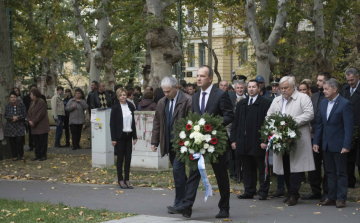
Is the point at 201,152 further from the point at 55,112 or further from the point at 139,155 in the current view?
the point at 55,112

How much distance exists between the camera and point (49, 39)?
26047mm

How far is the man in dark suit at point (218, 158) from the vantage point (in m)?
7.33

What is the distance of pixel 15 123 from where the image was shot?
50.1ft

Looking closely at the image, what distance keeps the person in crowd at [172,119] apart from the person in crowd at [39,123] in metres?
7.57

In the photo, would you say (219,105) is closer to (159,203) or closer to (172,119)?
(172,119)

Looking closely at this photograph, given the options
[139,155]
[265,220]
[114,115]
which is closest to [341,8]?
[139,155]

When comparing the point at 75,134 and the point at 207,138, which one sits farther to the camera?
the point at 75,134

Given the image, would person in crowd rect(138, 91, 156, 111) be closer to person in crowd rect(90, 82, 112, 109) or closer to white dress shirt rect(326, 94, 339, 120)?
person in crowd rect(90, 82, 112, 109)

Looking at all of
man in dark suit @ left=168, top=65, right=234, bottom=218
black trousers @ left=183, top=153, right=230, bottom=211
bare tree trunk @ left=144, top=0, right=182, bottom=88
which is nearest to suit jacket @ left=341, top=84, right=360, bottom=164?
man in dark suit @ left=168, top=65, right=234, bottom=218

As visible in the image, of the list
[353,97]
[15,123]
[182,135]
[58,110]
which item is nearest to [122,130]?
[182,135]

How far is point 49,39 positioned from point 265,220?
828 inches

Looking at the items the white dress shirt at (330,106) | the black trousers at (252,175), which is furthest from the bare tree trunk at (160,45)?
the white dress shirt at (330,106)

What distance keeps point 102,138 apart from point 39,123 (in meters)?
2.68

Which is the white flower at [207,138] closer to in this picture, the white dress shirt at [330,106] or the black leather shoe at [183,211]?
the black leather shoe at [183,211]
